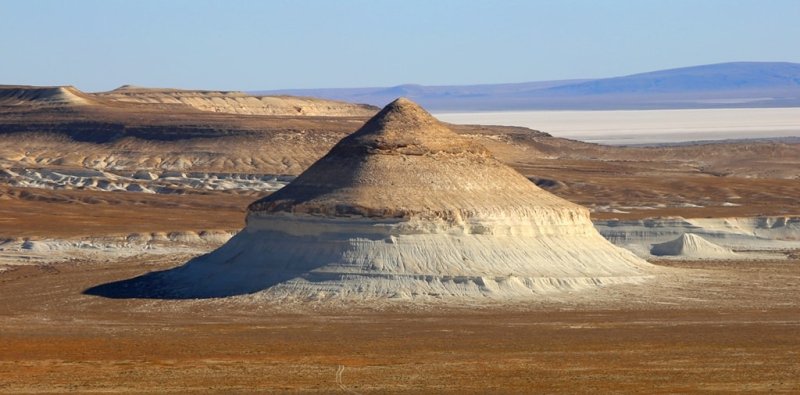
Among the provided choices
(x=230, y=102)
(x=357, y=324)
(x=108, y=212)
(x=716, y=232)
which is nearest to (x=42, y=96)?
(x=230, y=102)

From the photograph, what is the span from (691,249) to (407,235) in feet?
60.2

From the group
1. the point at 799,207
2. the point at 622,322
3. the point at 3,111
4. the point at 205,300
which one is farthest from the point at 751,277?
the point at 3,111

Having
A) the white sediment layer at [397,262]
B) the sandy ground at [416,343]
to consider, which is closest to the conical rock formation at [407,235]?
the white sediment layer at [397,262]

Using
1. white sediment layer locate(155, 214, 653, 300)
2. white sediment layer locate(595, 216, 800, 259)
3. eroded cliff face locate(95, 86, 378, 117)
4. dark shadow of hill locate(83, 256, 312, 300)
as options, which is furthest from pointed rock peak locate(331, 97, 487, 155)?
eroded cliff face locate(95, 86, 378, 117)

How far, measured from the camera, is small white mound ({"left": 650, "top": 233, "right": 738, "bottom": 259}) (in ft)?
196

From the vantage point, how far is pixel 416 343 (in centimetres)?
3506

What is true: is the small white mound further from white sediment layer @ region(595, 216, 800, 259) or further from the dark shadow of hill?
the dark shadow of hill

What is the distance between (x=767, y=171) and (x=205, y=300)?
8326cm

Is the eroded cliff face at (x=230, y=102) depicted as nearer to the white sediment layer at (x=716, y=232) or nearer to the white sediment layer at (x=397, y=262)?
the white sediment layer at (x=716, y=232)

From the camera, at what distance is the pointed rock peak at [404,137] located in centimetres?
4797

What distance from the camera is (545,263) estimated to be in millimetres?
46062

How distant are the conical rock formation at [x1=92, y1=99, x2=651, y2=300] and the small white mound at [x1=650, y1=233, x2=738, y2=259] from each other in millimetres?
11172

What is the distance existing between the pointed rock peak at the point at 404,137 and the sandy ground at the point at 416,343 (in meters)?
6.72

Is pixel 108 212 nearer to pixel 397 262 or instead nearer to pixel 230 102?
pixel 397 262
